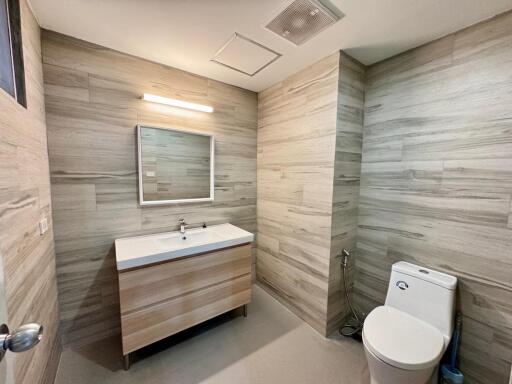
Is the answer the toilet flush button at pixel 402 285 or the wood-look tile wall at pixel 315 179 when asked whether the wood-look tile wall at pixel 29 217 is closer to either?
the wood-look tile wall at pixel 315 179

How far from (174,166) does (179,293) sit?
108cm

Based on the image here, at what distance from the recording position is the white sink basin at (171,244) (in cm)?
146

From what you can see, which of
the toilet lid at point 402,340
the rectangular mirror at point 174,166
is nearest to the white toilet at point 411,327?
the toilet lid at point 402,340

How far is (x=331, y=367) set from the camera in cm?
159

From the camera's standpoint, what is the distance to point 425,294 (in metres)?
1.46

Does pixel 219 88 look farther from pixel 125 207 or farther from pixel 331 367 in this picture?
pixel 331 367

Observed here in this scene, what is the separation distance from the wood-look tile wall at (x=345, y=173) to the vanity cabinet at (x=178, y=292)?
2.47 feet

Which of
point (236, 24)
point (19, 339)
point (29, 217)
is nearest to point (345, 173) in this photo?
point (236, 24)

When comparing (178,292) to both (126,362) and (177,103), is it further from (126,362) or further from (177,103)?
(177,103)

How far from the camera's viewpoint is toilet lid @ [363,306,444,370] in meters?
1.16

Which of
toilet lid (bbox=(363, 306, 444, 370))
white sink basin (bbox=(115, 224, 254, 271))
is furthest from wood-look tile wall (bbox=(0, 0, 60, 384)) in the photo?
toilet lid (bbox=(363, 306, 444, 370))

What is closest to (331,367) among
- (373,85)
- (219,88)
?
(373,85)

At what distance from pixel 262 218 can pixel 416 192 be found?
1463 mm

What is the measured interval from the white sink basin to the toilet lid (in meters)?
1.08
